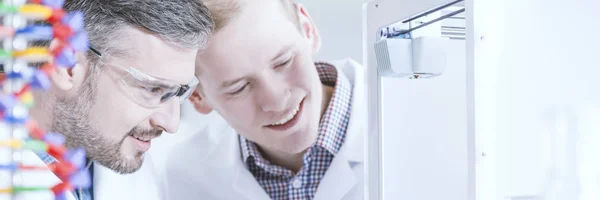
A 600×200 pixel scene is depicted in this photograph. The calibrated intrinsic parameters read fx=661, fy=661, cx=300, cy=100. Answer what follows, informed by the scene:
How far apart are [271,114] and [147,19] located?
33cm

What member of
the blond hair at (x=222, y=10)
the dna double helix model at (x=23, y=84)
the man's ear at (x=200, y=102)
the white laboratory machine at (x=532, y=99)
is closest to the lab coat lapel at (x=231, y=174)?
the man's ear at (x=200, y=102)

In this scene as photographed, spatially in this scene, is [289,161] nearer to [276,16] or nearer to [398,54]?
[276,16]

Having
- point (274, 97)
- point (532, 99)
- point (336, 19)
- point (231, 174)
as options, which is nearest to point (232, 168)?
point (231, 174)

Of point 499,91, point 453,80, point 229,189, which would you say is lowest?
point 229,189

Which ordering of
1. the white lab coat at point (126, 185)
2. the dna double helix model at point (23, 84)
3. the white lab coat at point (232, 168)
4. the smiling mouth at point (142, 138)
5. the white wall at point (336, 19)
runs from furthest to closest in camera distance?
the white wall at point (336, 19) < the white lab coat at point (232, 168) < the white lab coat at point (126, 185) < the smiling mouth at point (142, 138) < the dna double helix model at point (23, 84)

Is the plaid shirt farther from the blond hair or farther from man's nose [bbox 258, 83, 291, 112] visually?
the blond hair

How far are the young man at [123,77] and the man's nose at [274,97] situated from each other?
15 cm

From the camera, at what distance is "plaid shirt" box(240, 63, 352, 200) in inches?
50.7

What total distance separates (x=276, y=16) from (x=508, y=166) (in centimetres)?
60

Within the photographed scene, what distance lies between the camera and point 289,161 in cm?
135

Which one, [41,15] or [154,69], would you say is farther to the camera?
[154,69]

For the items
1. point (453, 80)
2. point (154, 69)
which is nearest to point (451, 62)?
point (453, 80)

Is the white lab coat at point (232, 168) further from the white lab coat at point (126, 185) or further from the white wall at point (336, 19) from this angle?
the white wall at point (336, 19)

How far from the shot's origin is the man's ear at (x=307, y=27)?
123 centimetres
